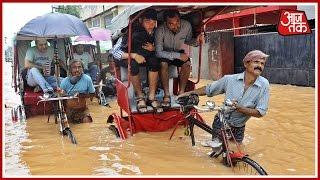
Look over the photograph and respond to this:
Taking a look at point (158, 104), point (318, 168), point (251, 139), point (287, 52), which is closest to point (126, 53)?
point (158, 104)

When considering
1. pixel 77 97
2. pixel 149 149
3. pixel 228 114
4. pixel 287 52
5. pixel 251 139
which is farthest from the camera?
pixel 287 52

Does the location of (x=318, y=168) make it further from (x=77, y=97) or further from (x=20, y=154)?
(x=77, y=97)

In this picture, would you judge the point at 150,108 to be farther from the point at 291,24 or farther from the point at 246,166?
the point at 291,24

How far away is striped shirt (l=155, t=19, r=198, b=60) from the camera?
567cm

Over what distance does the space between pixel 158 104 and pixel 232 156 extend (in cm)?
188

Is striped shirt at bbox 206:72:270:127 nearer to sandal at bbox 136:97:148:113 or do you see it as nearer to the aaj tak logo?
the aaj tak logo

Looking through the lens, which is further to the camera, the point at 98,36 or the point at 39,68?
the point at 98,36

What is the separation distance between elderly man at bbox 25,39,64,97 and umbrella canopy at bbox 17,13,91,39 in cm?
100

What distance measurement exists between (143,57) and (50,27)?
1863 millimetres

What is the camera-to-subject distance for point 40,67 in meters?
7.85

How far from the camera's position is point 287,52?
12.0 meters

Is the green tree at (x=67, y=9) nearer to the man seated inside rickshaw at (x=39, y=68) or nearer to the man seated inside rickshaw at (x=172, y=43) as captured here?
the man seated inside rickshaw at (x=39, y=68)

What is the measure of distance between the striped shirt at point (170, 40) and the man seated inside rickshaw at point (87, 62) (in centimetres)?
535

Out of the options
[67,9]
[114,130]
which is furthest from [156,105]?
[67,9]
